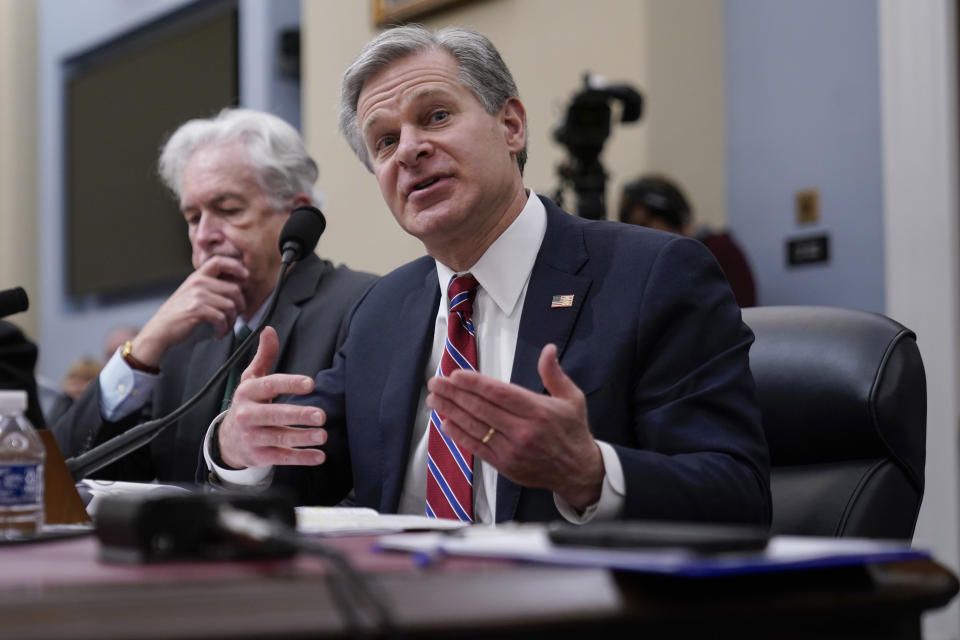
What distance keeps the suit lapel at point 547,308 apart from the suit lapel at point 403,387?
0.17 m

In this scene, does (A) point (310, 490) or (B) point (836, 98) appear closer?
(A) point (310, 490)

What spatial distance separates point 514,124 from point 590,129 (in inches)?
65.1

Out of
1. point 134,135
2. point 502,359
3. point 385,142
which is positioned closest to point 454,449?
point 502,359

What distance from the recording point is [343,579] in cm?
59

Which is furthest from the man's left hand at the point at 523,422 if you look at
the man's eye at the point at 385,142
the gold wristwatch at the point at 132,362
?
the gold wristwatch at the point at 132,362

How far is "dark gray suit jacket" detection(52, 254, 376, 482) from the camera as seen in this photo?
198cm

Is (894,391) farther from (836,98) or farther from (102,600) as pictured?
(836,98)

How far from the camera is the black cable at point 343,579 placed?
1.73ft

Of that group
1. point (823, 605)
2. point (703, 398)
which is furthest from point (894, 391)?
point (823, 605)

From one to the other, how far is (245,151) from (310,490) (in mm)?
890

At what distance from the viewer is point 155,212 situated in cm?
580

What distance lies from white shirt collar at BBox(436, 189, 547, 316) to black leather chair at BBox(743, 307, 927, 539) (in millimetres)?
317

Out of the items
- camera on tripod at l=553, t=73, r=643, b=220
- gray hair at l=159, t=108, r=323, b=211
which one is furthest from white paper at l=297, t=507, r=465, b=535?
camera on tripod at l=553, t=73, r=643, b=220

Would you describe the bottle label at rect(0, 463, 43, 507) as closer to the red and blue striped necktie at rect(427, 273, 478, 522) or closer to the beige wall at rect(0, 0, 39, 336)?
the red and blue striped necktie at rect(427, 273, 478, 522)
